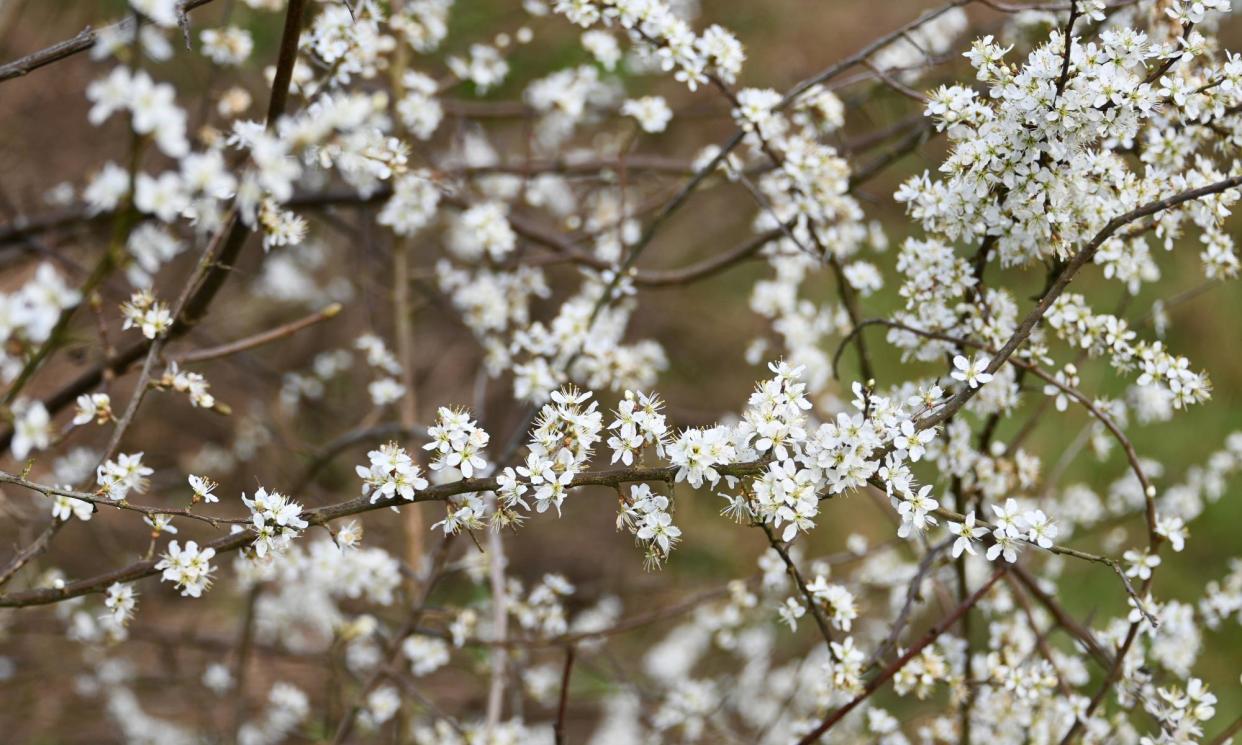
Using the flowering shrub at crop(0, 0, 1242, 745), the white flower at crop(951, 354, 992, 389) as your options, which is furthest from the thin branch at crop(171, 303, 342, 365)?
the white flower at crop(951, 354, 992, 389)

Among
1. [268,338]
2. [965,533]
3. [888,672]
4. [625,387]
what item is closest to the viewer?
[965,533]

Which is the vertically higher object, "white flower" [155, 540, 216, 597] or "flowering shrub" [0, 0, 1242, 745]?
"flowering shrub" [0, 0, 1242, 745]

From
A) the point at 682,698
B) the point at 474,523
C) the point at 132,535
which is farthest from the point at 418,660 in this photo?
the point at 132,535

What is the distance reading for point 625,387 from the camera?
2730 millimetres

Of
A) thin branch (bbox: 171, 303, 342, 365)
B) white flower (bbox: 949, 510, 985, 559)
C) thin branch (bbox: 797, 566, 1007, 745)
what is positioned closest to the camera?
white flower (bbox: 949, 510, 985, 559)

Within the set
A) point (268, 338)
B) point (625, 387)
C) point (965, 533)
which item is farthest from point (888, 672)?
point (268, 338)

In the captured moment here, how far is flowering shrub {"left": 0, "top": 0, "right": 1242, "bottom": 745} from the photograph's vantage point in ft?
5.24

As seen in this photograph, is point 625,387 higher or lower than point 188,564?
higher

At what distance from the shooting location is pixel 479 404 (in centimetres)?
311

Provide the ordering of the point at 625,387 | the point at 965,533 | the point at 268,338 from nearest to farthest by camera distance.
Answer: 1. the point at 965,533
2. the point at 268,338
3. the point at 625,387

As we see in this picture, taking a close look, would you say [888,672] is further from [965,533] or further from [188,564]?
[188,564]

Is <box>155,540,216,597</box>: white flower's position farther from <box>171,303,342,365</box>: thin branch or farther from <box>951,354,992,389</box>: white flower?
<box>951,354,992,389</box>: white flower

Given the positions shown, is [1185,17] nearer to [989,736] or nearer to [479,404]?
[989,736]

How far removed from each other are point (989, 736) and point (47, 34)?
16.8 ft
